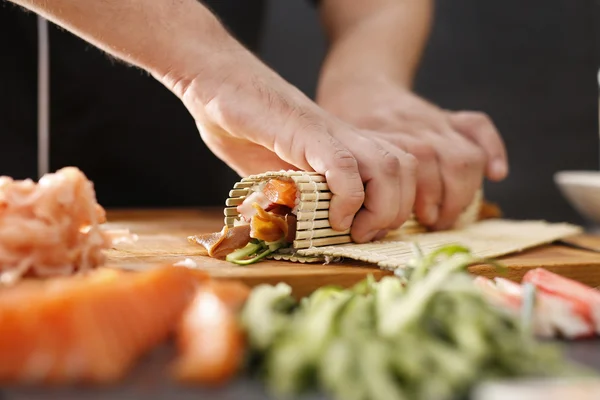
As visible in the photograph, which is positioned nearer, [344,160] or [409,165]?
[344,160]

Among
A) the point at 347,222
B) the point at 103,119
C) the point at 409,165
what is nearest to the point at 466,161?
the point at 409,165

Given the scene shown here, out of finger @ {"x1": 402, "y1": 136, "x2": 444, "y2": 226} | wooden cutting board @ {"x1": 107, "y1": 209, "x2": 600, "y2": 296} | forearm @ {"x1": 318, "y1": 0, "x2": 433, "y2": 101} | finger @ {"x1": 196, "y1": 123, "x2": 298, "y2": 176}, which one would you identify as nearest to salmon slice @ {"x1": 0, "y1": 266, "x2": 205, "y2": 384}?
wooden cutting board @ {"x1": 107, "y1": 209, "x2": 600, "y2": 296}

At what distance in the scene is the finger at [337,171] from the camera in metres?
1.76

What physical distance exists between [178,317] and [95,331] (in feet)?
0.67

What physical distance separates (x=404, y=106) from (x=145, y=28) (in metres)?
1.08

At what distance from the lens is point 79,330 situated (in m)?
0.93

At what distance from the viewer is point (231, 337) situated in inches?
37.4

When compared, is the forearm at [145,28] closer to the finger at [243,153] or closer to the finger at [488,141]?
the finger at [243,153]

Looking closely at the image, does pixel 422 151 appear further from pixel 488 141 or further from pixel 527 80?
pixel 527 80

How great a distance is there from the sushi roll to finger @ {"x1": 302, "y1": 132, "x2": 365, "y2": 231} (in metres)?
0.03

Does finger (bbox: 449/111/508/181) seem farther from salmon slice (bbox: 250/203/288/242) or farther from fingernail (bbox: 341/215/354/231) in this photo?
salmon slice (bbox: 250/203/288/242)

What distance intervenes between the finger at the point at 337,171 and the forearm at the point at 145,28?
17.8 inches

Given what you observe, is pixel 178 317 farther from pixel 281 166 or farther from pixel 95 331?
pixel 281 166

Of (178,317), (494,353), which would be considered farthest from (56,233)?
(494,353)
